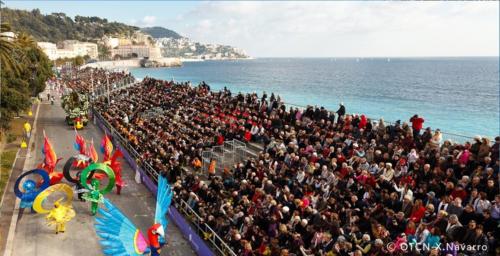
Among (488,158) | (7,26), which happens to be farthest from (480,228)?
(7,26)

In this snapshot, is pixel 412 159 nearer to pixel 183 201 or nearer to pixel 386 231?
pixel 386 231

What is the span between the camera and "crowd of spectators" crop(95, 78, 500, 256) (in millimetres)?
10328

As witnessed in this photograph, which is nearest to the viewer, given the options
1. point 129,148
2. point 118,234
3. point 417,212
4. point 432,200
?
point 118,234

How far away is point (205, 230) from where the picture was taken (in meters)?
14.1

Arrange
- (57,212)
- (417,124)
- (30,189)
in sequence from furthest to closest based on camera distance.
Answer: (417,124), (30,189), (57,212)

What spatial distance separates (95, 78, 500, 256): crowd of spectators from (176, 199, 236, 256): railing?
244mm

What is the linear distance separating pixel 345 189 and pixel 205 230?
505 cm

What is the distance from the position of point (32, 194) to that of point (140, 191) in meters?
4.86

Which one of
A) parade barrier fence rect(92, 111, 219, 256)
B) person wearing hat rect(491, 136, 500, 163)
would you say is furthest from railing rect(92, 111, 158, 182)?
person wearing hat rect(491, 136, 500, 163)

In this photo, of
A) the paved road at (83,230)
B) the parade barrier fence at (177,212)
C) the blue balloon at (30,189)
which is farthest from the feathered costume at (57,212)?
the parade barrier fence at (177,212)

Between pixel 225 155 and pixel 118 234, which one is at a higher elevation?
pixel 118 234

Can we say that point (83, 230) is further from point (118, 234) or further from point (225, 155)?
point (225, 155)

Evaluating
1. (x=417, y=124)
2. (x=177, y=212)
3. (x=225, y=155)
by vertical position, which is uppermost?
(x=417, y=124)

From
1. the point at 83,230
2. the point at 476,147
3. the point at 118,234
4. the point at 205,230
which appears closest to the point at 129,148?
the point at 83,230
